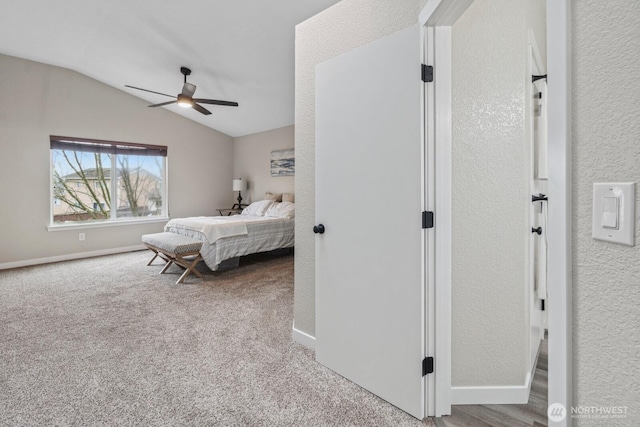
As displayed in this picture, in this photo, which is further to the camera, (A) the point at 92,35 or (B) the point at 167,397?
(A) the point at 92,35

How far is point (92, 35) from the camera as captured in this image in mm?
3828

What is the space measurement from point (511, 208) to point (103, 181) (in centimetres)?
623

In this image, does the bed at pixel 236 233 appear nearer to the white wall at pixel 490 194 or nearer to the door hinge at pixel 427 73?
the white wall at pixel 490 194

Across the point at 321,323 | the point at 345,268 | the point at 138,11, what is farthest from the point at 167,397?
the point at 138,11

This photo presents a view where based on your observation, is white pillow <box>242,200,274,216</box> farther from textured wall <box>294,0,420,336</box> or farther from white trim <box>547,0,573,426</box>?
white trim <box>547,0,573,426</box>

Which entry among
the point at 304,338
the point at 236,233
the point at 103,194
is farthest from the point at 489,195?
the point at 103,194

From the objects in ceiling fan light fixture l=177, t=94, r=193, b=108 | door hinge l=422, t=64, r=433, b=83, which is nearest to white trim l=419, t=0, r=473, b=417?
door hinge l=422, t=64, r=433, b=83

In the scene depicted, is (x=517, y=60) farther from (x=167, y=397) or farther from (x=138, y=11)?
(x=138, y=11)

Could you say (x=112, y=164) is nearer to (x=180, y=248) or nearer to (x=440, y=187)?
(x=180, y=248)

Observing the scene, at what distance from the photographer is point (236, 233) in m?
4.21

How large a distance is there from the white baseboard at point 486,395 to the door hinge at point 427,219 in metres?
0.92

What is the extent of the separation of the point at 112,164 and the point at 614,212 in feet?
21.6

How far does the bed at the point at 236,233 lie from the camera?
3992 millimetres

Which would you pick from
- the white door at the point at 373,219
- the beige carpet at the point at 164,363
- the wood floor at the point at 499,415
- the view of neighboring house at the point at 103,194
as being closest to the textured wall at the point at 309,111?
the white door at the point at 373,219
